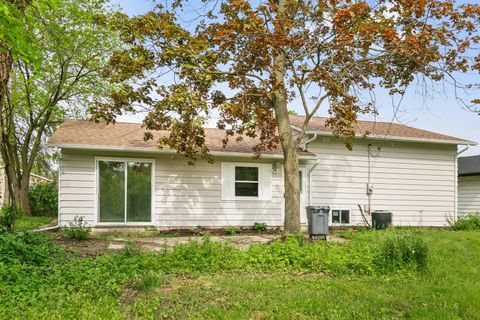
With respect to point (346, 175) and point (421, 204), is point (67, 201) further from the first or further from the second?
point (421, 204)

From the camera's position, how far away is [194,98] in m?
7.34

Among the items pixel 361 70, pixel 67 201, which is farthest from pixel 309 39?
pixel 67 201

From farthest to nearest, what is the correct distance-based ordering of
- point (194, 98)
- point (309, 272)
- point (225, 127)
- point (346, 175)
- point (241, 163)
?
point (346, 175) → point (241, 163) → point (225, 127) → point (194, 98) → point (309, 272)

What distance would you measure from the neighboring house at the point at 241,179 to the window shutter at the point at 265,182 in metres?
0.03

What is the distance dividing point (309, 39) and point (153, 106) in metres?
3.46

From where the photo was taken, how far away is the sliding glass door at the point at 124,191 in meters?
11.1

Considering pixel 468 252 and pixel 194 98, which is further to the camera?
pixel 468 252

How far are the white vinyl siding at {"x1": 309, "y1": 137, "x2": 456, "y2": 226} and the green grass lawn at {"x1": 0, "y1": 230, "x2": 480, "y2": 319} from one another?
5.95 m

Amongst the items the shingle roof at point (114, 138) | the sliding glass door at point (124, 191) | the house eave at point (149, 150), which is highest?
the shingle roof at point (114, 138)

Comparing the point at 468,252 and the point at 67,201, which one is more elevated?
the point at 67,201

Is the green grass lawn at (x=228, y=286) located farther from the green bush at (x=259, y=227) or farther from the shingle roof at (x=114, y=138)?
the green bush at (x=259, y=227)

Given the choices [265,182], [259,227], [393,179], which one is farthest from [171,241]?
[393,179]

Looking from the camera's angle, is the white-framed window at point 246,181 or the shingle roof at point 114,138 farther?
the white-framed window at point 246,181

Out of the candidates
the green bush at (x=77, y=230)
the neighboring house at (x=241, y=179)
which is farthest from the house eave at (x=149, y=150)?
the green bush at (x=77, y=230)
